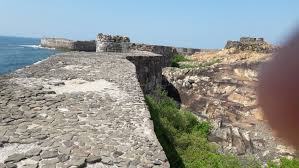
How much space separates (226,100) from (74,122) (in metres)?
12.4

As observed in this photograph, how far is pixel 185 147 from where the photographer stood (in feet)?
36.0

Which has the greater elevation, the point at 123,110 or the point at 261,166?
the point at 123,110

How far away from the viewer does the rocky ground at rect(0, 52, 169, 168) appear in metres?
4.20

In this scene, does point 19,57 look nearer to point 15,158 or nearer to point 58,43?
point 58,43

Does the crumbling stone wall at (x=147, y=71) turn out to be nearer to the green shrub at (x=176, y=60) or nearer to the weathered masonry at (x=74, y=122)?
the green shrub at (x=176, y=60)

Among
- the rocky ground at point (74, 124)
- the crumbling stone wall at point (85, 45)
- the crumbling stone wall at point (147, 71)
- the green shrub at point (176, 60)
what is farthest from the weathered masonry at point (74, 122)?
the crumbling stone wall at point (85, 45)

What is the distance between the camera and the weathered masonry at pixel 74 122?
4215mm

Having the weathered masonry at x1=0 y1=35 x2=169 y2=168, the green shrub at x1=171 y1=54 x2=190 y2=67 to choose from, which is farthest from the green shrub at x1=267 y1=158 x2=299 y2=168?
the green shrub at x1=171 y1=54 x2=190 y2=67

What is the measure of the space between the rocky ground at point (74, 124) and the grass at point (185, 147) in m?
2.13

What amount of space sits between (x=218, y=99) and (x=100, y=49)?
5.72m

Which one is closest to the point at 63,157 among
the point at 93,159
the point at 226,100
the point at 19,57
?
the point at 93,159

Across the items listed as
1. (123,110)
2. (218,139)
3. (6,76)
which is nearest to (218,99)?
(218,139)

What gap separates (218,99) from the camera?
1728 cm

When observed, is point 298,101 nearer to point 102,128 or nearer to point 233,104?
point 102,128
